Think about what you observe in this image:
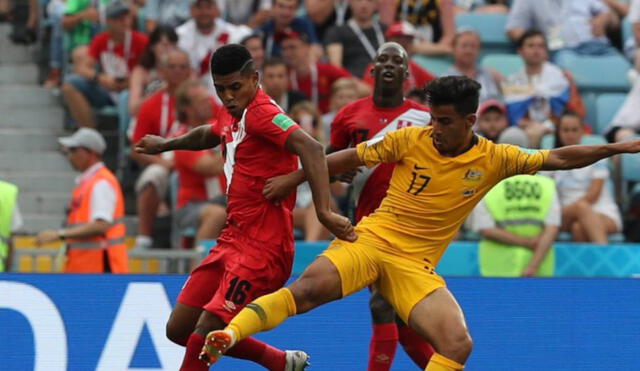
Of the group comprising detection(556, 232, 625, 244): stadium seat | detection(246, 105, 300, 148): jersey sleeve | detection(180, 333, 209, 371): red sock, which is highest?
detection(246, 105, 300, 148): jersey sleeve

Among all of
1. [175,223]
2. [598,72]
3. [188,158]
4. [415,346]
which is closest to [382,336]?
[415,346]

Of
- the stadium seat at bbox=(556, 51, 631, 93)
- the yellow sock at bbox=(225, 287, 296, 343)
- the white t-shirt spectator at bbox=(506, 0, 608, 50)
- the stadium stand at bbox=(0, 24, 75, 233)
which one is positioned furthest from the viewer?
the white t-shirt spectator at bbox=(506, 0, 608, 50)

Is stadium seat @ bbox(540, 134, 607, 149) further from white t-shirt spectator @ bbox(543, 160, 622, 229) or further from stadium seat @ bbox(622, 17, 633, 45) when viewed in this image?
stadium seat @ bbox(622, 17, 633, 45)

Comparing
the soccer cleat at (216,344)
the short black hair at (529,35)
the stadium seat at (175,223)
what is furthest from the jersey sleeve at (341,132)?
the short black hair at (529,35)

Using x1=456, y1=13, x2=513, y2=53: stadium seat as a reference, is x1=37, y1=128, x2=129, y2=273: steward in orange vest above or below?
below

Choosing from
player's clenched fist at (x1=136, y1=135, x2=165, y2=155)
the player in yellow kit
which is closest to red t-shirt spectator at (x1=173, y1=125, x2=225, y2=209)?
player's clenched fist at (x1=136, y1=135, x2=165, y2=155)

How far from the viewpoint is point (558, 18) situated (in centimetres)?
1506

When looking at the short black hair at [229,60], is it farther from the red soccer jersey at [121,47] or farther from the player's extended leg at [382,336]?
the red soccer jersey at [121,47]

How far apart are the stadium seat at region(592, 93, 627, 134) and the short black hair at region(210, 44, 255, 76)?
7234 millimetres

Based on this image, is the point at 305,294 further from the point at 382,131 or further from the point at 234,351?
the point at 382,131

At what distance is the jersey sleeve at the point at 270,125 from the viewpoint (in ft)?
24.3

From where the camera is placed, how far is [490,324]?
9.13 meters

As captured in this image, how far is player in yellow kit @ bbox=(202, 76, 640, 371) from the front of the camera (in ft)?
24.1

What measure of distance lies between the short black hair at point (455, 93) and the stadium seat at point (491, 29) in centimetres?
775
